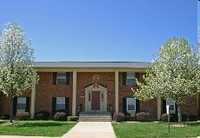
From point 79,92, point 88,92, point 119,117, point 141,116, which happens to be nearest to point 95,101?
point 88,92

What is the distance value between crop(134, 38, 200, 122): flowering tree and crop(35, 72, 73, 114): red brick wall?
9753mm

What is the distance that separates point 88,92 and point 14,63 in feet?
31.2

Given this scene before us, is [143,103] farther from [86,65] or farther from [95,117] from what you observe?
[86,65]

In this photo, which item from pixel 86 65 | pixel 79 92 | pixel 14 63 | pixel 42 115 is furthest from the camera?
pixel 79 92

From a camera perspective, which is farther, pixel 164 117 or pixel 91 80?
pixel 91 80

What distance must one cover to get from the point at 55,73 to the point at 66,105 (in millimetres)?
3224

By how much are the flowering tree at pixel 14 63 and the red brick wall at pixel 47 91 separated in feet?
22.7

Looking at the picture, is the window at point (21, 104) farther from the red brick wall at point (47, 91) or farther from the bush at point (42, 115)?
the bush at point (42, 115)

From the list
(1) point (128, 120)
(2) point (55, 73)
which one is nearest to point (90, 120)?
(1) point (128, 120)

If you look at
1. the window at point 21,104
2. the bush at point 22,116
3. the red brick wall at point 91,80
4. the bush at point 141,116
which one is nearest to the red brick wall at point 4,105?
the window at point 21,104

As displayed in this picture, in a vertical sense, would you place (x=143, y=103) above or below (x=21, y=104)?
above

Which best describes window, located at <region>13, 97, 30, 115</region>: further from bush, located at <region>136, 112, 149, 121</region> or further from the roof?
bush, located at <region>136, 112, 149, 121</region>

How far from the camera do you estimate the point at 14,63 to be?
28.3m

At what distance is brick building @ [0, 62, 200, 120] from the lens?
34.8 meters
